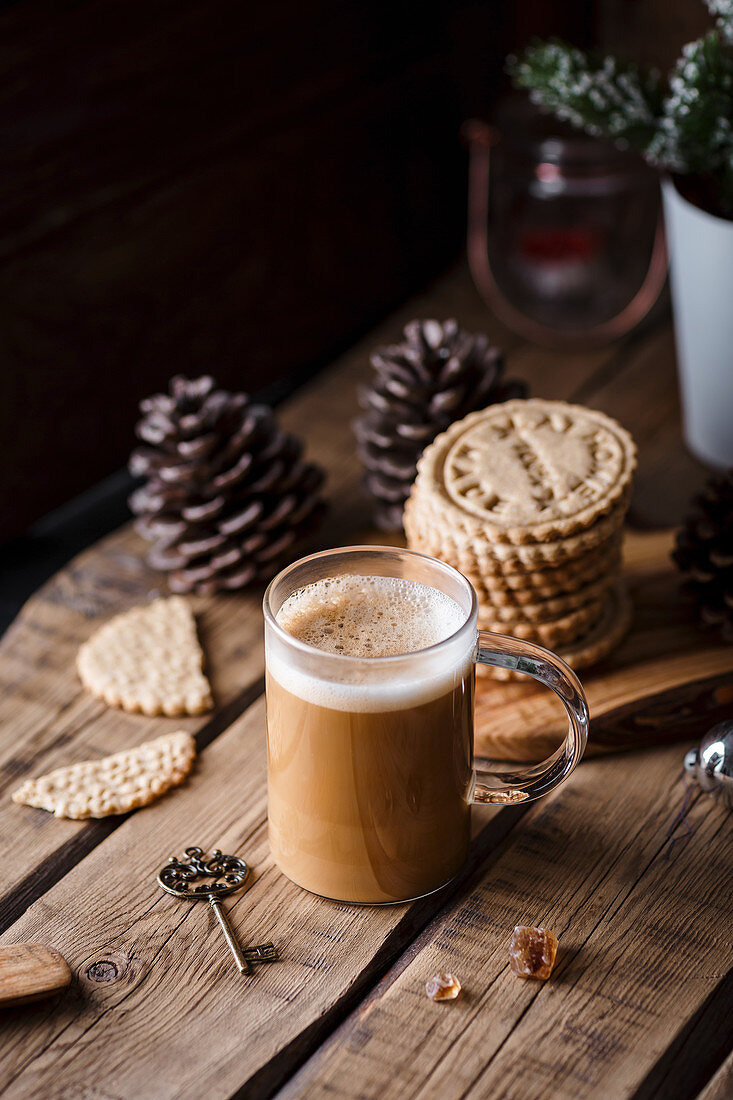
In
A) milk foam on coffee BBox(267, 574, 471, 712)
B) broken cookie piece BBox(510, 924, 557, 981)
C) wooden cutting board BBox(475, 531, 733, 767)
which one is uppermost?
milk foam on coffee BBox(267, 574, 471, 712)

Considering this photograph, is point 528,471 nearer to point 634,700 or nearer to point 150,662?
point 634,700

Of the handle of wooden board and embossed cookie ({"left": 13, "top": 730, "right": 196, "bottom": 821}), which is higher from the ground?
the handle of wooden board

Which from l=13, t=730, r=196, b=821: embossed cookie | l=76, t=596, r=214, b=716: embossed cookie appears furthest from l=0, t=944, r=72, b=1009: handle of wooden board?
l=76, t=596, r=214, b=716: embossed cookie

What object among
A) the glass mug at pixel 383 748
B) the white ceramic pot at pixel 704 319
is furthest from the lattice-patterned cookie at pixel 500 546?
the white ceramic pot at pixel 704 319

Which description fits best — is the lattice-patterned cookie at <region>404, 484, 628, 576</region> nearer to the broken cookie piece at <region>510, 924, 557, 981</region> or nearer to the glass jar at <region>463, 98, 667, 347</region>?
the broken cookie piece at <region>510, 924, 557, 981</region>

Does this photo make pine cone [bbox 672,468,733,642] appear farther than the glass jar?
No

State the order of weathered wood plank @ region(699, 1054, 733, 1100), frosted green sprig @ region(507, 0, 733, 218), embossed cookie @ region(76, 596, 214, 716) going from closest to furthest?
1. weathered wood plank @ region(699, 1054, 733, 1100)
2. embossed cookie @ region(76, 596, 214, 716)
3. frosted green sprig @ region(507, 0, 733, 218)

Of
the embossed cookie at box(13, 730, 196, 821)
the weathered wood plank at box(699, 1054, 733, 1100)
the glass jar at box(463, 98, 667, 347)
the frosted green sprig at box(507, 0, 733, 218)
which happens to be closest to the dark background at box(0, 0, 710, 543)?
the glass jar at box(463, 98, 667, 347)

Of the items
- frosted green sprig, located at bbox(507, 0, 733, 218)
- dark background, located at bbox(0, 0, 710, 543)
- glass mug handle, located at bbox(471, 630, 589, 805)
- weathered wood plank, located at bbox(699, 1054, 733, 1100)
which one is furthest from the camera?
dark background, located at bbox(0, 0, 710, 543)

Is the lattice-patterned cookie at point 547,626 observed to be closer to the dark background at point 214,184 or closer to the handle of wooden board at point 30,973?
the handle of wooden board at point 30,973
